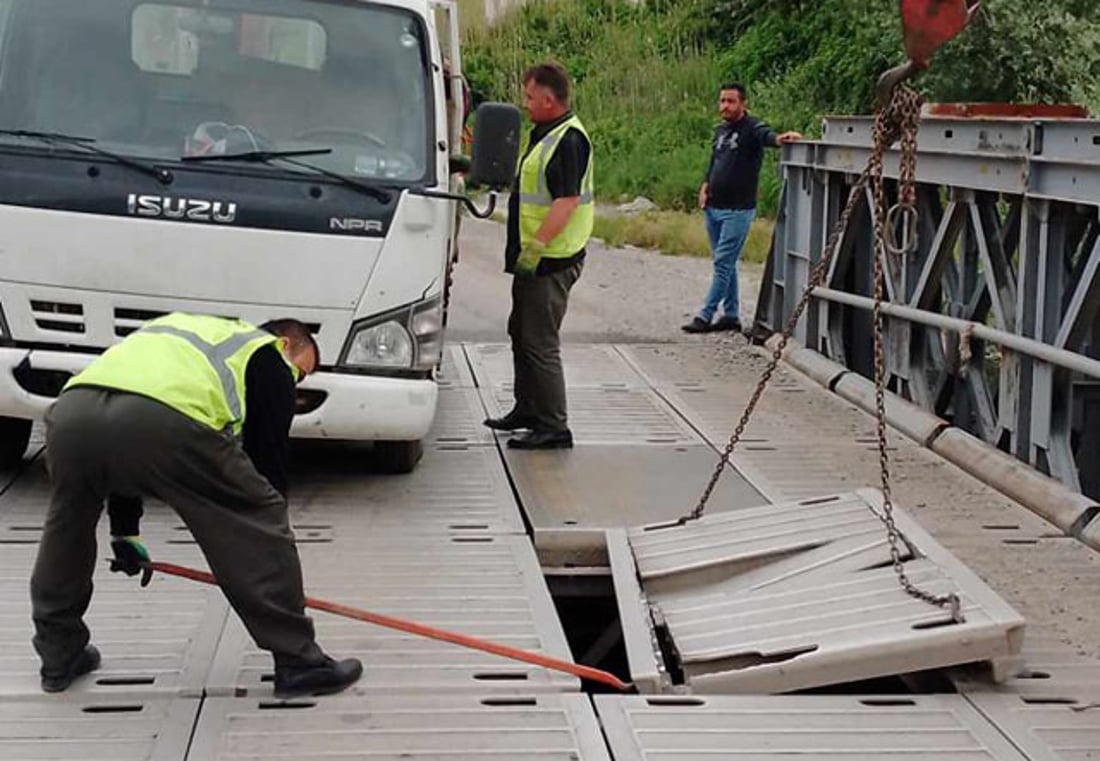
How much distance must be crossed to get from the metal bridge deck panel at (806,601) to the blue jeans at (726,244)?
19.4ft

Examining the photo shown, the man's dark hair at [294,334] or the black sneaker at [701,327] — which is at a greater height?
the man's dark hair at [294,334]

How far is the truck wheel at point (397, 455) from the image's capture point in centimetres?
749

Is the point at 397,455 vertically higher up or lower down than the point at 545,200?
lower down

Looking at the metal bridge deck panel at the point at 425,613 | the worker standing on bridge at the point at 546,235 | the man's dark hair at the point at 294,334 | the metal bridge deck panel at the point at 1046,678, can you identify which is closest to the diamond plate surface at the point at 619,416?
the worker standing on bridge at the point at 546,235

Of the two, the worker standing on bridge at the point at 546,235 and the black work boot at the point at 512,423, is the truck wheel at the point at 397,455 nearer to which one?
the worker standing on bridge at the point at 546,235

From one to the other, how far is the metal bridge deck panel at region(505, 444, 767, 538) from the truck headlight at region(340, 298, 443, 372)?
0.79 meters

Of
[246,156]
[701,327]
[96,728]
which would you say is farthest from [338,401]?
[701,327]

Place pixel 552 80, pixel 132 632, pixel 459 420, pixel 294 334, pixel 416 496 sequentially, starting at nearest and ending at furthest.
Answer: pixel 294 334
pixel 132 632
pixel 416 496
pixel 552 80
pixel 459 420

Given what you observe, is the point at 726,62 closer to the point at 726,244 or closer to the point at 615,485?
the point at 726,244

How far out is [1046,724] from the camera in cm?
460

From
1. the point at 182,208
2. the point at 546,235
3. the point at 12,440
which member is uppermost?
the point at 182,208

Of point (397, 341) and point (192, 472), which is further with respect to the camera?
point (397, 341)

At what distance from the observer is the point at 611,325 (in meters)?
13.5

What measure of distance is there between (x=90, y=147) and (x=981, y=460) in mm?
4383
